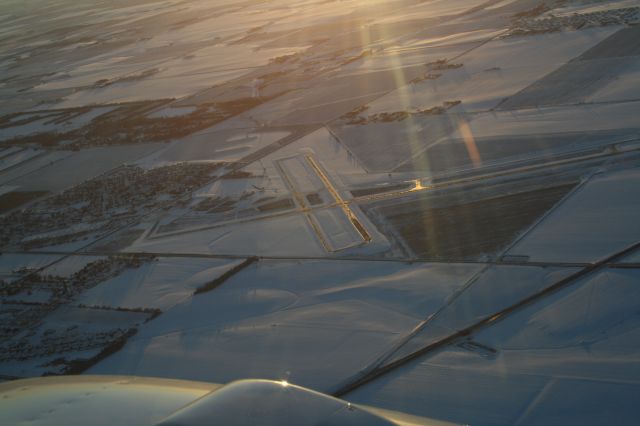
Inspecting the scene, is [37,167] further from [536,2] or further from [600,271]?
[536,2]

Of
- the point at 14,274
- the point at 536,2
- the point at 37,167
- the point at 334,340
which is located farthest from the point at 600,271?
the point at 536,2

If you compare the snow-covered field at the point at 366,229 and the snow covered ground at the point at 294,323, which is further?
the snow covered ground at the point at 294,323

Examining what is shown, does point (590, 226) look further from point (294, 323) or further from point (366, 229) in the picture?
point (294, 323)

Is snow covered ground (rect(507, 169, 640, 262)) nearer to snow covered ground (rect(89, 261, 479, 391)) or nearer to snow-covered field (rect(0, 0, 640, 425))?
snow-covered field (rect(0, 0, 640, 425))

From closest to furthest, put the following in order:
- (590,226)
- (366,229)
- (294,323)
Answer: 1. (294,323)
2. (590,226)
3. (366,229)

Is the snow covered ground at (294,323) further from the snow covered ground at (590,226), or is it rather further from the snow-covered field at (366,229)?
the snow covered ground at (590,226)

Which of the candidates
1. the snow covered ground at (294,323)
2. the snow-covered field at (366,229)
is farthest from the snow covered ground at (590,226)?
the snow covered ground at (294,323)

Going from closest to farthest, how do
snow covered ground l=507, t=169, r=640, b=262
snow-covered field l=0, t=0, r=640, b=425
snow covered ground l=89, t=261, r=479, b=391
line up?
snow-covered field l=0, t=0, r=640, b=425
snow covered ground l=89, t=261, r=479, b=391
snow covered ground l=507, t=169, r=640, b=262

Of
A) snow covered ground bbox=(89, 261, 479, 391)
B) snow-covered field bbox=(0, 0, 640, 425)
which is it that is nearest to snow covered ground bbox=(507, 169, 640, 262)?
snow-covered field bbox=(0, 0, 640, 425)

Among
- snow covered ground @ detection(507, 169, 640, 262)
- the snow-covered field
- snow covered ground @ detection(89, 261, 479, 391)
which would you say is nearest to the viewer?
the snow-covered field

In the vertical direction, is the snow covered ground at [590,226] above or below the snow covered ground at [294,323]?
above

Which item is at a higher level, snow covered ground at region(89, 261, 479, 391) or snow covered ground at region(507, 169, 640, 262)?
snow covered ground at region(507, 169, 640, 262)

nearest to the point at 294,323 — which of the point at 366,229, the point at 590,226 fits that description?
the point at 366,229
